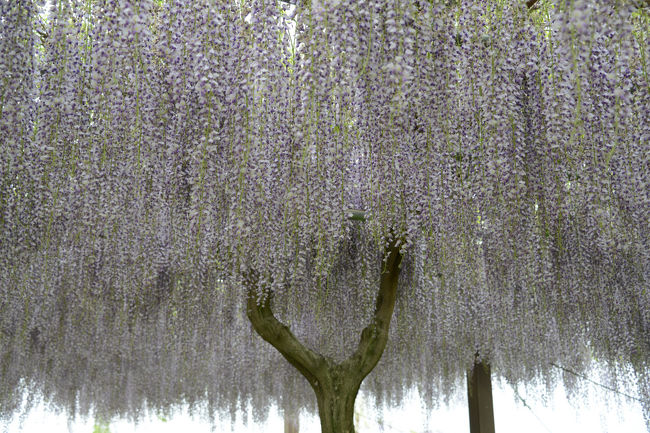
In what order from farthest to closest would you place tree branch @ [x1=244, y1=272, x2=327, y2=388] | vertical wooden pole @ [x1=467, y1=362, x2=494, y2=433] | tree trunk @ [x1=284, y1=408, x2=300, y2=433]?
tree trunk @ [x1=284, y1=408, x2=300, y2=433] < vertical wooden pole @ [x1=467, y1=362, x2=494, y2=433] < tree branch @ [x1=244, y1=272, x2=327, y2=388]

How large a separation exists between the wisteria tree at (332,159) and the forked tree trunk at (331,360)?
18mm

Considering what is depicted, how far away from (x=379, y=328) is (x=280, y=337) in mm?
803

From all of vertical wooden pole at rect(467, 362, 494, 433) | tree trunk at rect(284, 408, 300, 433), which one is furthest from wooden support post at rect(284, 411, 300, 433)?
vertical wooden pole at rect(467, 362, 494, 433)

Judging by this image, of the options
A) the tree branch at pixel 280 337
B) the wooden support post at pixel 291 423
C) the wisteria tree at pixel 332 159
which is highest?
the wisteria tree at pixel 332 159

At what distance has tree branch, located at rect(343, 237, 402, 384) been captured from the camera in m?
4.68

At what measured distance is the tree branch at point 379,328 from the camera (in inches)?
184

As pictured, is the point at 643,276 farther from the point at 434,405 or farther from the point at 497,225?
the point at 434,405

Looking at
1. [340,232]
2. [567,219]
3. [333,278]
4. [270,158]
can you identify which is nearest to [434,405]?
[333,278]

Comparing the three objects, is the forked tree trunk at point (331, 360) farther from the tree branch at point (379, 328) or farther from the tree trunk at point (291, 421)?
the tree trunk at point (291, 421)

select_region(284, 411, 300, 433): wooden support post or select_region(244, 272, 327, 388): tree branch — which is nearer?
select_region(244, 272, 327, 388): tree branch

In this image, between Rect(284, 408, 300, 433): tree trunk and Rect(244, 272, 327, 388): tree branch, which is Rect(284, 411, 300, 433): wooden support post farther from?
Rect(244, 272, 327, 388): tree branch

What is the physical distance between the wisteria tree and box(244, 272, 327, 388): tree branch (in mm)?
19

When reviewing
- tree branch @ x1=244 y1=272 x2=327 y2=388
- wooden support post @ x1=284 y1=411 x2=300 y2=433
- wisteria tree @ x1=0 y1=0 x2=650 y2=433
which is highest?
wisteria tree @ x1=0 y1=0 x2=650 y2=433

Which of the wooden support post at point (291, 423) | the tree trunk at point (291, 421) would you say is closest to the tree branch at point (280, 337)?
the tree trunk at point (291, 421)
